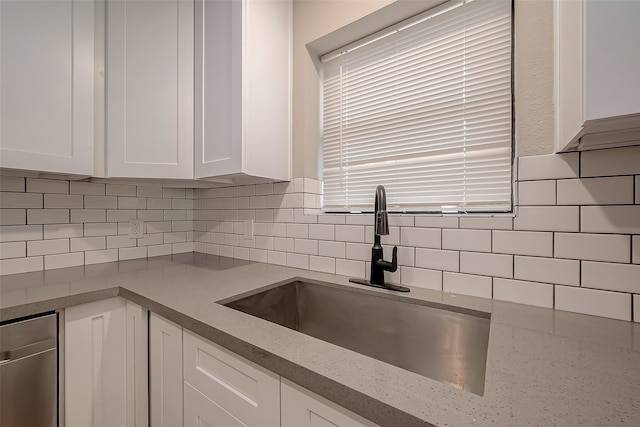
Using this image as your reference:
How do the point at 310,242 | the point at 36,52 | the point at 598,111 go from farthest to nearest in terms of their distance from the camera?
the point at 310,242, the point at 36,52, the point at 598,111

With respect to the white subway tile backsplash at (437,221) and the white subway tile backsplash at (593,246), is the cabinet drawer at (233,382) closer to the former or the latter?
the white subway tile backsplash at (437,221)

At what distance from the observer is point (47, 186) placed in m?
1.31

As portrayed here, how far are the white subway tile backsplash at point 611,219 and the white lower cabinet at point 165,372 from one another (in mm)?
1189

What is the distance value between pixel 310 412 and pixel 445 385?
259 mm

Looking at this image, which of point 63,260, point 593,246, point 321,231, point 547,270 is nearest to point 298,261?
point 321,231

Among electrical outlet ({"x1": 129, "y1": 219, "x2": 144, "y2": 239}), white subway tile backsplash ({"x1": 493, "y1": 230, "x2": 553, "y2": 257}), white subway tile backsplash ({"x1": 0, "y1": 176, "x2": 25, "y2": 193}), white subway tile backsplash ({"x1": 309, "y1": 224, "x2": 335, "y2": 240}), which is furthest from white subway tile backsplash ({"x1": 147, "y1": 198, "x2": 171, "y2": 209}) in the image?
white subway tile backsplash ({"x1": 493, "y1": 230, "x2": 553, "y2": 257})

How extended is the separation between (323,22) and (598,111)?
1.16 metres

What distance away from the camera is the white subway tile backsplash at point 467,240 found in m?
0.89

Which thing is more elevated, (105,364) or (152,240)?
(152,240)

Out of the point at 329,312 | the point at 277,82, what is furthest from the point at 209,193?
the point at 329,312

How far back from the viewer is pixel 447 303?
2.79 ft

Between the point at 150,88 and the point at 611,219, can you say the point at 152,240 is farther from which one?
the point at 611,219

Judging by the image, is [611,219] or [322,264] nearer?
[611,219]

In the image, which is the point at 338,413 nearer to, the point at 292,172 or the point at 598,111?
the point at 598,111
